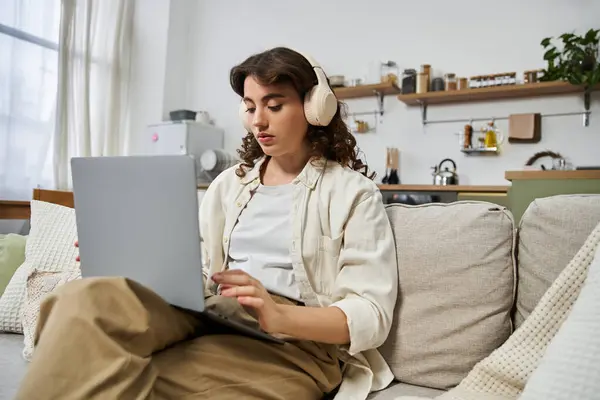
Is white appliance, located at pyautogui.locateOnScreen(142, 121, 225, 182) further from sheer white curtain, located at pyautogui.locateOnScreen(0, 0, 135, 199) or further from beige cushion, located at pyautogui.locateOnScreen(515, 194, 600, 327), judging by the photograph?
beige cushion, located at pyautogui.locateOnScreen(515, 194, 600, 327)

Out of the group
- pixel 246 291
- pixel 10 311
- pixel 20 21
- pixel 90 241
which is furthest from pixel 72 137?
pixel 246 291

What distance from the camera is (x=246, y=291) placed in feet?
2.78

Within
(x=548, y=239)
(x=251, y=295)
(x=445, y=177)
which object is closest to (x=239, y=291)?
(x=251, y=295)

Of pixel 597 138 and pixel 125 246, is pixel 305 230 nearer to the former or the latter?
pixel 125 246

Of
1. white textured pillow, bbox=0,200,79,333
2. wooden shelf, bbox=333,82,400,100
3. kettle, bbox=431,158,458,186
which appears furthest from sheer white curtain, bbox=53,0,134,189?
kettle, bbox=431,158,458,186

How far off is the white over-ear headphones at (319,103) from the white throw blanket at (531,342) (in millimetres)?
610

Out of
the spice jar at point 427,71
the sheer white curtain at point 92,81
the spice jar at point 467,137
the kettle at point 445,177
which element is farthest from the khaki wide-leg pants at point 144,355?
the sheer white curtain at point 92,81

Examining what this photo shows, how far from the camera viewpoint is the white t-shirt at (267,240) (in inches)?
43.7

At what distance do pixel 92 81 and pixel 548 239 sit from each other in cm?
377

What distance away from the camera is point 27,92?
3.38m

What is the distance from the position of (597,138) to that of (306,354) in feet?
9.94

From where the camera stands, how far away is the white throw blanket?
2.79 feet

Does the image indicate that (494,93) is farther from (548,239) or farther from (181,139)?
(548,239)

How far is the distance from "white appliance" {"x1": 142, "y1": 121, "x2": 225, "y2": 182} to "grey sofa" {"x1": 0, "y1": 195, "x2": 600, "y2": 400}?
3.01m
